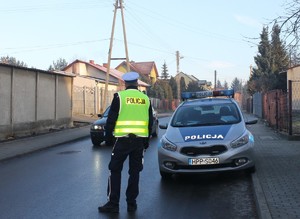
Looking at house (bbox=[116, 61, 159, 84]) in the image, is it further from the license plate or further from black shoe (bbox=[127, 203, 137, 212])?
black shoe (bbox=[127, 203, 137, 212])

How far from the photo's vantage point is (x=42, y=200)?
24.2ft

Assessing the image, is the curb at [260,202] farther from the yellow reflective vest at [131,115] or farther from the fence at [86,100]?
the fence at [86,100]

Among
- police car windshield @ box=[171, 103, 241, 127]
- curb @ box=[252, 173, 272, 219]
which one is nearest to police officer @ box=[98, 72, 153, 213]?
curb @ box=[252, 173, 272, 219]

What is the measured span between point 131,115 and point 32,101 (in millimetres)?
15015

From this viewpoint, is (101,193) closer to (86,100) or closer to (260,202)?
(260,202)

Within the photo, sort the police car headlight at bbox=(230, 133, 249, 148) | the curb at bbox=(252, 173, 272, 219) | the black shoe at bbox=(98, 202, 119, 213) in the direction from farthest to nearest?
1. the police car headlight at bbox=(230, 133, 249, 148)
2. the black shoe at bbox=(98, 202, 119, 213)
3. the curb at bbox=(252, 173, 272, 219)

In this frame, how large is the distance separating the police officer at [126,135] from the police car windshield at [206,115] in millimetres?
2905

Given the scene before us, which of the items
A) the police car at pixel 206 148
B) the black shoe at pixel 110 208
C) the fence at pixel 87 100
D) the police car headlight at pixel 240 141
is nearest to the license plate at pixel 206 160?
the police car at pixel 206 148

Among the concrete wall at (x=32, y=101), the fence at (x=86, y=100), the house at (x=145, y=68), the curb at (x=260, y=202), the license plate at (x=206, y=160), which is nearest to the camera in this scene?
the curb at (x=260, y=202)

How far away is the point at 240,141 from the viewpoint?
8.45 metres

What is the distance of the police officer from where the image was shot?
641 centimetres

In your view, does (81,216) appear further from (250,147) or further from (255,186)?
(250,147)

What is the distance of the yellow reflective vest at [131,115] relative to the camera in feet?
21.1

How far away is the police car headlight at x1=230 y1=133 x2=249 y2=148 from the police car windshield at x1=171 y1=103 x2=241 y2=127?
0.68 m
